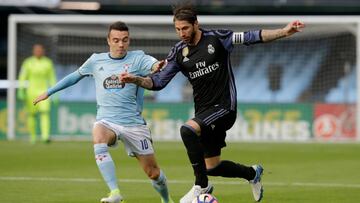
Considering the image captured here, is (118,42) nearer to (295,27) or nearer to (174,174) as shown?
(295,27)

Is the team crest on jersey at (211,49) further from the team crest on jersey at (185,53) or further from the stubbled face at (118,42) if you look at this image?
the stubbled face at (118,42)

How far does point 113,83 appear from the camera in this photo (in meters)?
10.6

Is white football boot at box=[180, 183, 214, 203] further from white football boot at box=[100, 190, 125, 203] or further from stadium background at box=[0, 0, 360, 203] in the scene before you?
stadium background at box=[0, 0, 360, 203]

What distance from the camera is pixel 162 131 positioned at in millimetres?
27016

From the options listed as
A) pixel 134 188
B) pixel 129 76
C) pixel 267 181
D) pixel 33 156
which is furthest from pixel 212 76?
pixel 33 156

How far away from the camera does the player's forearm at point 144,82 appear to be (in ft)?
32.5

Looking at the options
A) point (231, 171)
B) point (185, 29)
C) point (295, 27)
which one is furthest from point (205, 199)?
point (295, 27)

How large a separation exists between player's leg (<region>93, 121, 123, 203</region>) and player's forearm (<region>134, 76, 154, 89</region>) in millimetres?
665

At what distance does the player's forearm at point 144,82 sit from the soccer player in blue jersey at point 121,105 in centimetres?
17

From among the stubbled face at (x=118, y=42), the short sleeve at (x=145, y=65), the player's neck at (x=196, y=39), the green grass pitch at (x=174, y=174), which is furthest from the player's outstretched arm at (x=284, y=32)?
the green grass pitch at (x=174, y=174)

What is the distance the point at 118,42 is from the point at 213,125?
145 centimetres

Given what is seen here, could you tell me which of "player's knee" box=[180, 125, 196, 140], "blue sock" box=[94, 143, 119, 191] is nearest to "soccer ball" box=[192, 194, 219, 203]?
"player's knee" box=[180, 125, 196, 140]

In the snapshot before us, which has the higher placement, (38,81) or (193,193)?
(38,81)

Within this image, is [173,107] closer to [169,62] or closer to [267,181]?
[267,181]
